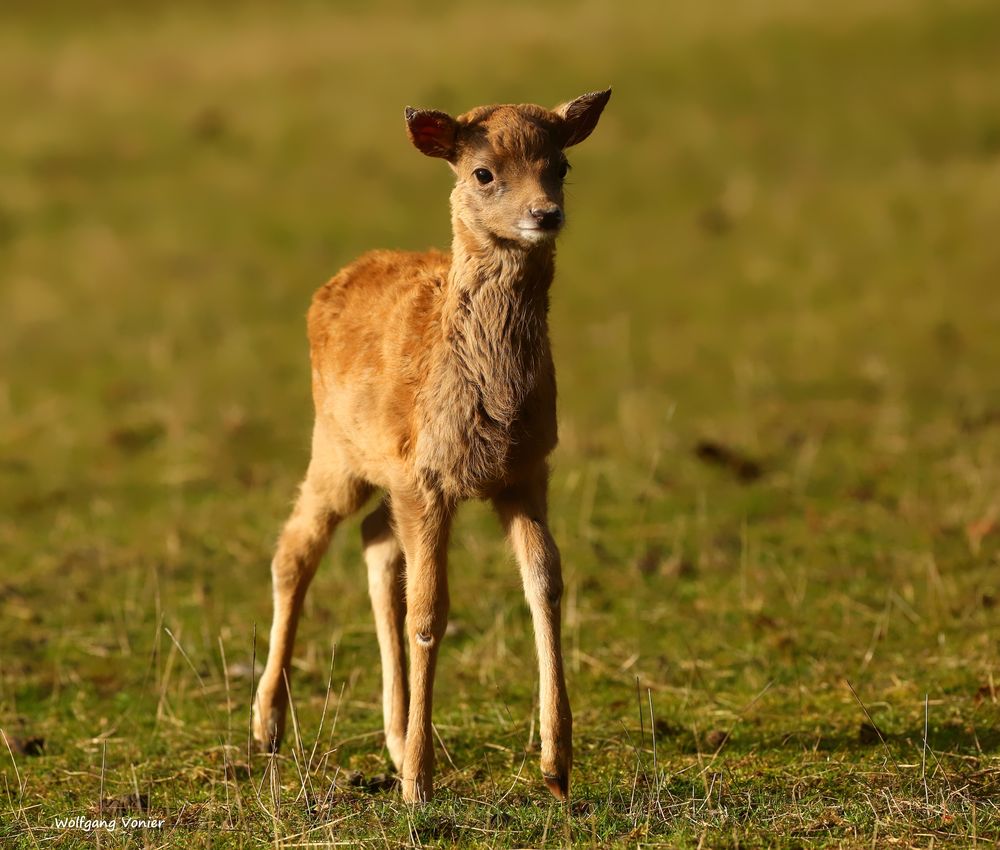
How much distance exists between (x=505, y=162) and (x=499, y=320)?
28.7 inches

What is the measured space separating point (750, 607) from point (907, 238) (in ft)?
34.5

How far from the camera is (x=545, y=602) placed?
6.72 m

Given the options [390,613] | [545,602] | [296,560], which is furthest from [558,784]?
[296,560]

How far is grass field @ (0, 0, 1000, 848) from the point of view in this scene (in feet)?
23.2

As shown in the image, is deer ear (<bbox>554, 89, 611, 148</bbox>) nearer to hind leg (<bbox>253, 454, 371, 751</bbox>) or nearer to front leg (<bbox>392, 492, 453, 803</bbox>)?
front leg (<bbox>392, 492, 453, 803</bbox>)

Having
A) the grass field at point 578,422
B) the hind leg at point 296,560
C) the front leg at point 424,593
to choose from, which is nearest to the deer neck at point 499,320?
the front leg at point 424,593

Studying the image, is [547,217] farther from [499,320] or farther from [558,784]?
[558,784]

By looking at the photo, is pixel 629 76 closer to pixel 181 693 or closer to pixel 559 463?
pixel 559 463

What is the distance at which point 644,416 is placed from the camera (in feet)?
46.4

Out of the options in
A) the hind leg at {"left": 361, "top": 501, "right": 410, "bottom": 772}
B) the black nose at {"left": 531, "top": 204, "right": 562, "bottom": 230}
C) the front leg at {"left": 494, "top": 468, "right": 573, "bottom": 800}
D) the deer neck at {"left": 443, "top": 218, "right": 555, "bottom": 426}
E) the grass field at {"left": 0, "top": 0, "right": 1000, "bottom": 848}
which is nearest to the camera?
the black nose at {"left": 531, "top": 204, "right": 562, "bottom": 230}

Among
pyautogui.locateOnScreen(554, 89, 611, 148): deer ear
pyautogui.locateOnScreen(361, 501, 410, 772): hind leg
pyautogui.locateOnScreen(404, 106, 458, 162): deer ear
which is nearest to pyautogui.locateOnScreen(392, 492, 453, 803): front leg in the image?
pyautogui.locateOnScreen(361, 501, 410, 772): hind leg

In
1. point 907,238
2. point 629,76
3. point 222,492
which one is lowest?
point 222,492

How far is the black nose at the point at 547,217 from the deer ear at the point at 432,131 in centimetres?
68

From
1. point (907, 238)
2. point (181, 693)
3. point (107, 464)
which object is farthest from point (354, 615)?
point (907, 238)
